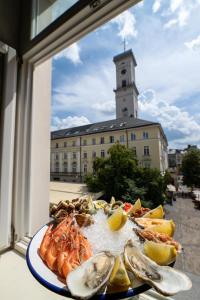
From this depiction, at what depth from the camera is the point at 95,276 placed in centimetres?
28

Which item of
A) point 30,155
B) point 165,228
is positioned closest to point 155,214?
point 165,228

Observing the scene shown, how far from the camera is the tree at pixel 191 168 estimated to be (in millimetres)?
1042

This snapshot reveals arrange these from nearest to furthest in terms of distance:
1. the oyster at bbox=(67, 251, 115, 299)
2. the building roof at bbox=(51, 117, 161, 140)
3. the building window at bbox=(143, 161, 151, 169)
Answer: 1. the oyster at bbox=(67, 251, 115, 299)
2. the building window at bbox=(143, 161, 151, 169)
3. the building roof at bbox=(51, 117, 161, 140)

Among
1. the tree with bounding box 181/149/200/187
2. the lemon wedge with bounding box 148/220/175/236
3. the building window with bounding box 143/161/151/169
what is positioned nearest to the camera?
the lemon wedge with bounding box 148/220/175/236

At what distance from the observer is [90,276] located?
0.28 m

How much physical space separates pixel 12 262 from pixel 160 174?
965mm

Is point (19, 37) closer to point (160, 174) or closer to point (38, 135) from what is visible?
point (38, 135)

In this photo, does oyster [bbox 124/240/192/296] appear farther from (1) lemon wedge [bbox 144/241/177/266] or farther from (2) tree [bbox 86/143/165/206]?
(2) tree [bbox 86/143/165/206]

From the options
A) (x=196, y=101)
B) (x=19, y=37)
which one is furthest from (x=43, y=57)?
(x=196, y=101)

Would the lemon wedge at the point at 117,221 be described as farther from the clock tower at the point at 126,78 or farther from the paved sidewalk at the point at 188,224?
the clock tower at the point at 126,78

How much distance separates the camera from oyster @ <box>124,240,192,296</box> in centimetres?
26

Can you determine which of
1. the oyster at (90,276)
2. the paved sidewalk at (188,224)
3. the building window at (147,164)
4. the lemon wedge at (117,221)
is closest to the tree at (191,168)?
the paved sidewalk at (188,224)

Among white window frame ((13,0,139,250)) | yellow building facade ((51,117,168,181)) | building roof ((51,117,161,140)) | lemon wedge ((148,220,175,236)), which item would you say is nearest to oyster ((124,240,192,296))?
lemon wedge ((148,220,175,236))

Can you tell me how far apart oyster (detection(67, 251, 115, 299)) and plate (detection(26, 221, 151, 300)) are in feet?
0.05
